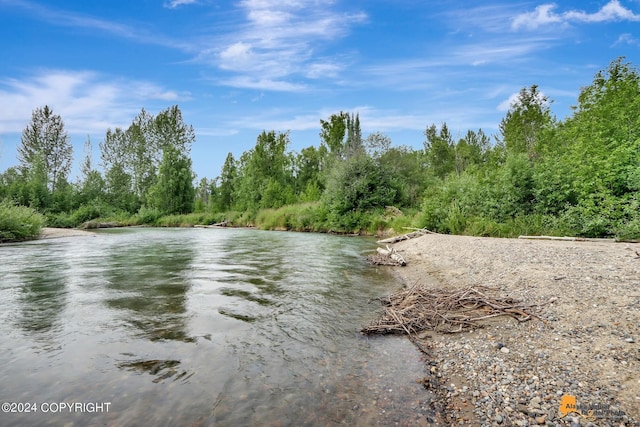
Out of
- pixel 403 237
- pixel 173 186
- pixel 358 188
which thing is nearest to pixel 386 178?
pixel 358 188

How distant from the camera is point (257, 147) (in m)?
55.3

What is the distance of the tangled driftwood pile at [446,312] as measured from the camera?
5.70 meters

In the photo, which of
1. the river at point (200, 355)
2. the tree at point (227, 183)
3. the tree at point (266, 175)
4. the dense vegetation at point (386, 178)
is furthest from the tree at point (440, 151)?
the river at point (200, 355)

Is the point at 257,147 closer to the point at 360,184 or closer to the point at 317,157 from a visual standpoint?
the point at 317,157

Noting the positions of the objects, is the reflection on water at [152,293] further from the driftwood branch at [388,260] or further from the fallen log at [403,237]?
the fallen log at [403,237]

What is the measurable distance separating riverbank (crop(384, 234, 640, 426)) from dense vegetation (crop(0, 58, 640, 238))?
8422mm

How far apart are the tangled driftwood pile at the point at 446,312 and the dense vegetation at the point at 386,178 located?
10683mm

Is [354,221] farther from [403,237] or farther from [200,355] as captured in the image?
[200,355]

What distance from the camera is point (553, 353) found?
4.33m

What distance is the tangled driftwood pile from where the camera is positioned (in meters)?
5.70

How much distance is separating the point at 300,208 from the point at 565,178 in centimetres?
2282

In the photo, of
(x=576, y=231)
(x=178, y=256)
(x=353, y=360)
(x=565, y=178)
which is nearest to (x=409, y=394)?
(x=353, y=360)

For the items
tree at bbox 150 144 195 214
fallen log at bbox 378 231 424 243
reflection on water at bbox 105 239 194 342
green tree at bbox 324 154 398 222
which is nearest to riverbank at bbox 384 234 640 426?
reflection on water at bbox 105 239 194 342

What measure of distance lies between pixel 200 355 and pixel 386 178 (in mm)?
28939
